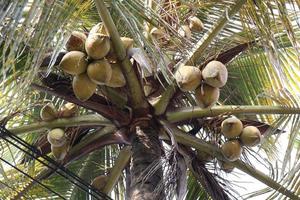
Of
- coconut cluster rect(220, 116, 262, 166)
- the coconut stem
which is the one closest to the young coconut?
the coconut stem

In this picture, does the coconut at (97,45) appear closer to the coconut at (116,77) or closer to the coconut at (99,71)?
the coconut at (99,71)

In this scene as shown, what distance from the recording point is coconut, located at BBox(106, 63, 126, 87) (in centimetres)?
316

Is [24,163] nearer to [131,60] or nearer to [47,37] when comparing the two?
[131,60]

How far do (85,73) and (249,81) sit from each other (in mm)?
1881

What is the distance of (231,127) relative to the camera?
134 inches

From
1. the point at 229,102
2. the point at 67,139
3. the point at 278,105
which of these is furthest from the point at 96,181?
the point at 229,102

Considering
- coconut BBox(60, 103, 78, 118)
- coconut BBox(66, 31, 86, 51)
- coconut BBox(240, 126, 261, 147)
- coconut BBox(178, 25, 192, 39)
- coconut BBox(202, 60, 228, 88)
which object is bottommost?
coconut BBox(240, 126, 261, 147)

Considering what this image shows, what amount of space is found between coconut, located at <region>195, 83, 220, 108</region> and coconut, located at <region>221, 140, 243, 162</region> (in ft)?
1.00

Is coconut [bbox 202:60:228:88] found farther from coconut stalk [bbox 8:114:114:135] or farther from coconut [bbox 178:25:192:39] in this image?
coconut stalk [bbox 8:114:114:135]

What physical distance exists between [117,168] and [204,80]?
2.58ft

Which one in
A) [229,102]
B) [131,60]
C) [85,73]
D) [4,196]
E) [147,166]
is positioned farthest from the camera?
[229,102]

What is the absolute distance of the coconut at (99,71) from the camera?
2980 mm

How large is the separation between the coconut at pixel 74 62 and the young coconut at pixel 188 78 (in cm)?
47

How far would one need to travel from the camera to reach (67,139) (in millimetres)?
3551
